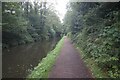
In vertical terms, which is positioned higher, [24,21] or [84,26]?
[24,21]

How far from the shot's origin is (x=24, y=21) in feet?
97.8

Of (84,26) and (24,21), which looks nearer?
(84,26)

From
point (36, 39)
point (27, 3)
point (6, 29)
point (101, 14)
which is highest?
point (27, 3)

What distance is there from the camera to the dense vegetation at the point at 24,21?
23.6m

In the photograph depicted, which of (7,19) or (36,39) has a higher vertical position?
(7,19)

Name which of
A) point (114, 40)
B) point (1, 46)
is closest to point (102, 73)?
point (114, 40)

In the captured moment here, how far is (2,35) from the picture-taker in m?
24.6

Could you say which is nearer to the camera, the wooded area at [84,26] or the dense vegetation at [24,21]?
the wooded area at [84,26]

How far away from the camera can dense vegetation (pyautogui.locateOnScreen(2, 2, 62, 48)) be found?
Result: 928 inches

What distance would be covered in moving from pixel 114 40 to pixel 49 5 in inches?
1568

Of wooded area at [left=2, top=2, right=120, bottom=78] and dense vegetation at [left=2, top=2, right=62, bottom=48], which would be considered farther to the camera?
dense vegetation at [left=2, top=2, right=62, bottom=48]

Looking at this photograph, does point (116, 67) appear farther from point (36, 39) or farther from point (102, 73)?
point (36, 39)

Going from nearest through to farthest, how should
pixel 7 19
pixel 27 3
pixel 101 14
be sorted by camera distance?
1. pixel 101 14
2. pixel 7 19
3. pixel 27 3

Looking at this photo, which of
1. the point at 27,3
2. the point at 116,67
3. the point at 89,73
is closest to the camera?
the point at 116,67
